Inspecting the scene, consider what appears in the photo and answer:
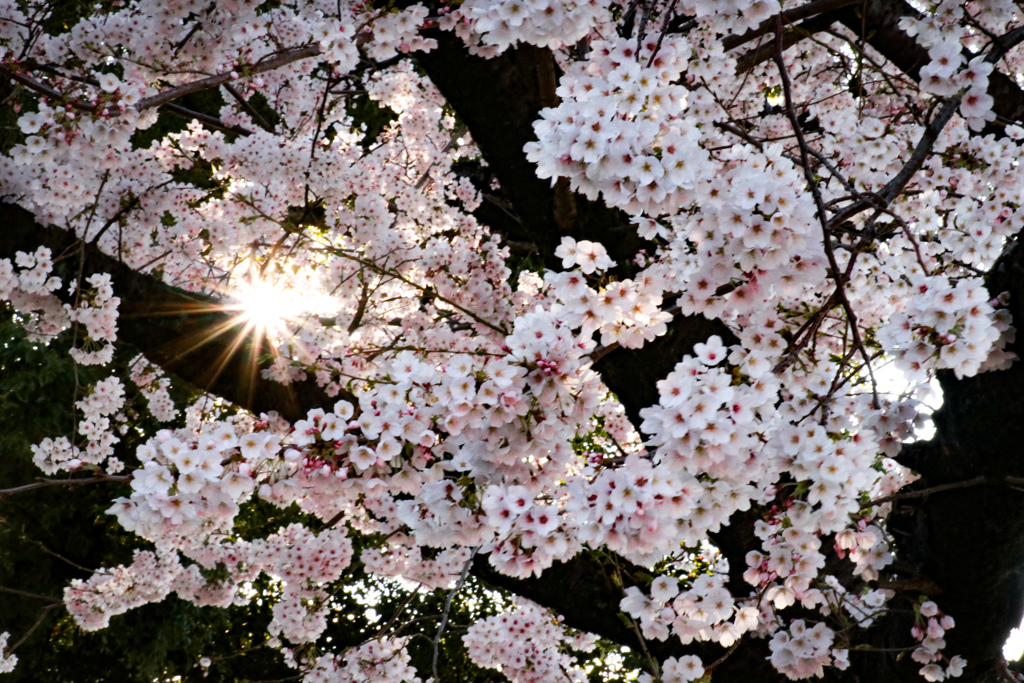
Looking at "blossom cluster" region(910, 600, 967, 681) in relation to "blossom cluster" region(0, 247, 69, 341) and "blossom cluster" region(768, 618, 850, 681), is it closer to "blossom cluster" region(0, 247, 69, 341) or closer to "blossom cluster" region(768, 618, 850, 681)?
"blossom cluster" region(768, 618, 850, 681)

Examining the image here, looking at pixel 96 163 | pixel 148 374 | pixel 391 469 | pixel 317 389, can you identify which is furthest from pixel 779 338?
pixel 148 374

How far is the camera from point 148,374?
487 cm

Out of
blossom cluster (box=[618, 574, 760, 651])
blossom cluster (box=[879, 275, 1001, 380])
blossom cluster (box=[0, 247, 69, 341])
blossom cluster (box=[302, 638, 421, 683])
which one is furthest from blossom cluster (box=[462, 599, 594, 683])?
blossom cluster (box=[879, 275, 1001, 380])

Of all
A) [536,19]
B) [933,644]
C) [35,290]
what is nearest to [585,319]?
[536,19]

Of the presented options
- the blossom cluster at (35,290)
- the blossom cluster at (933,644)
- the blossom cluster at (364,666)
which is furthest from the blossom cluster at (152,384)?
the blossom cluster at (933,644)

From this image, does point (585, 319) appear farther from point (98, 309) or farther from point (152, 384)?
point (152, 384)

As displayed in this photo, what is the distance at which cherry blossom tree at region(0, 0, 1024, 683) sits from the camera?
1.58 metres

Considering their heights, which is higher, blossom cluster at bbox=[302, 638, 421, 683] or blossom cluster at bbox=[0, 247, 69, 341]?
blossom cluster at bbox=[0, 247, 69, 341]

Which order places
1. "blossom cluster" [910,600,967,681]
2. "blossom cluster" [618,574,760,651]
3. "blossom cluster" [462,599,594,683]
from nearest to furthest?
"blossom cluster" [618,574,760,651] → "blossom cluster" [910,600,967,681] → "blossom cluster" [462,599,594,683]

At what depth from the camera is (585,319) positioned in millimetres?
1784

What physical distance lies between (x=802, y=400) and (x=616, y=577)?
2.31ft

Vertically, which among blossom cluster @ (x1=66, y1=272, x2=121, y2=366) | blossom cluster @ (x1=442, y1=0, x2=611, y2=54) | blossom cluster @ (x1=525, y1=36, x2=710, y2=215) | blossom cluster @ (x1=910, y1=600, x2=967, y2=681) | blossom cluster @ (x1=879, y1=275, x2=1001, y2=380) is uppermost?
blossom cluster @ (x1=66, y1=272, x2=121, y2=366)

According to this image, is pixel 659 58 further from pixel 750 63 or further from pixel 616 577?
pixel 750 63

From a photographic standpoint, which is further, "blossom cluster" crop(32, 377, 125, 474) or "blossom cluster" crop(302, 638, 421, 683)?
"blossom cluster" crop(32, 377, 125, 474)
